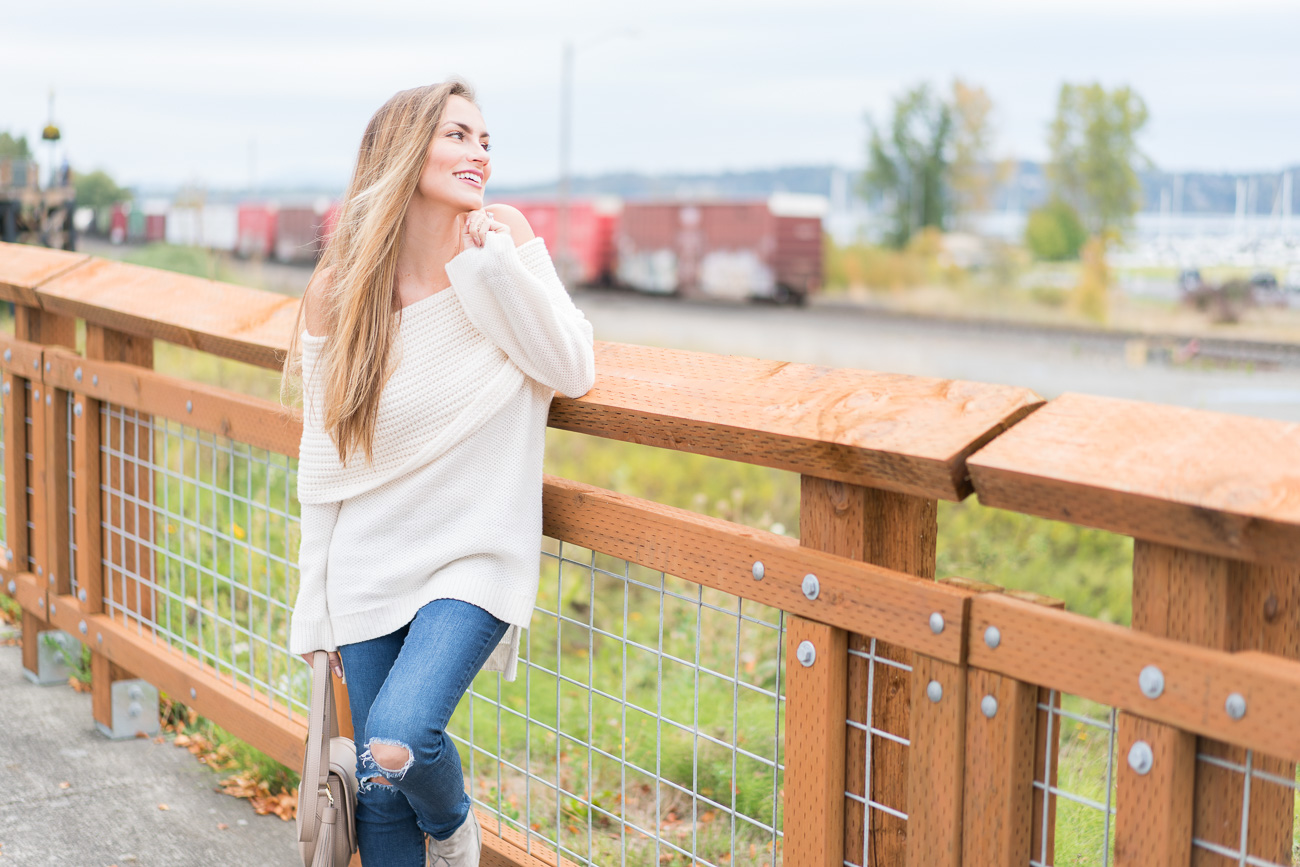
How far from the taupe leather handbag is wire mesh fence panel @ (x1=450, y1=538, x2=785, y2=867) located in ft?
0.93

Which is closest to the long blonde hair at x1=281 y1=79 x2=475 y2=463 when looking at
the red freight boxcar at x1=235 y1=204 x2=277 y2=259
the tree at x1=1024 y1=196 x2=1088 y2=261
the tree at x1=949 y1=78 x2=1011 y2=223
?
the red freight boxcar at x1=235 y1=204 x2=277 y2=259

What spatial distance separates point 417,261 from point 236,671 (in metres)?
1.45

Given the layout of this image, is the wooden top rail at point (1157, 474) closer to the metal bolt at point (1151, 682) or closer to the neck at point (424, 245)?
the metal bolt at point (1151, 682)

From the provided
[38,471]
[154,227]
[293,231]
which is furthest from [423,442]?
[293,231]

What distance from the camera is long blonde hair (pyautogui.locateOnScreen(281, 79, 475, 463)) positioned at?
215cm

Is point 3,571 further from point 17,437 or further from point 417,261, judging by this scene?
point 417,261

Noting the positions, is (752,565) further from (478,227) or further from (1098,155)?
(1098,155)

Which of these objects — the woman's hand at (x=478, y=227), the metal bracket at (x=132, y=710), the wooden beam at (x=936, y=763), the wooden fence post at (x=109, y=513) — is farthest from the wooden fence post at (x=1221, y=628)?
the metal bracket at (x=132, y=710)

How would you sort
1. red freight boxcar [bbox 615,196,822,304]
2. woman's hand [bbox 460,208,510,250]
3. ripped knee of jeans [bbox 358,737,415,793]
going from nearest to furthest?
1. ripped knee of jeans [bbox 358,737,415,793]
2. woman's hand [bbox 460,208,510,250]
3. red freight boxcar [bbox 615,196,822,304]

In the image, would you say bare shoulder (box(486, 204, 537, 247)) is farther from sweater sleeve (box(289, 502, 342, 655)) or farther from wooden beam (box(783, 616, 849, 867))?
wooden beam (box(783, 616, 849, 867))

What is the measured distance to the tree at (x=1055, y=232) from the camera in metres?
49.7

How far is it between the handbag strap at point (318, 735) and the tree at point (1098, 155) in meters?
51.6

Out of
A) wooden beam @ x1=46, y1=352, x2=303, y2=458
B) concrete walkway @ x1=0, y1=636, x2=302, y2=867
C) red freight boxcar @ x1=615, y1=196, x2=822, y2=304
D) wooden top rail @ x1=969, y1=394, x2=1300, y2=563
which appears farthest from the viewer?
red freight boxcar @ x1=615, y1=196, x2=822, y2=304

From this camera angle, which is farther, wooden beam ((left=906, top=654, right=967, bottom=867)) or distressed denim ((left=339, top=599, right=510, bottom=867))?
distressed denim ((left=339, top=599, right=510, bottom=867))
